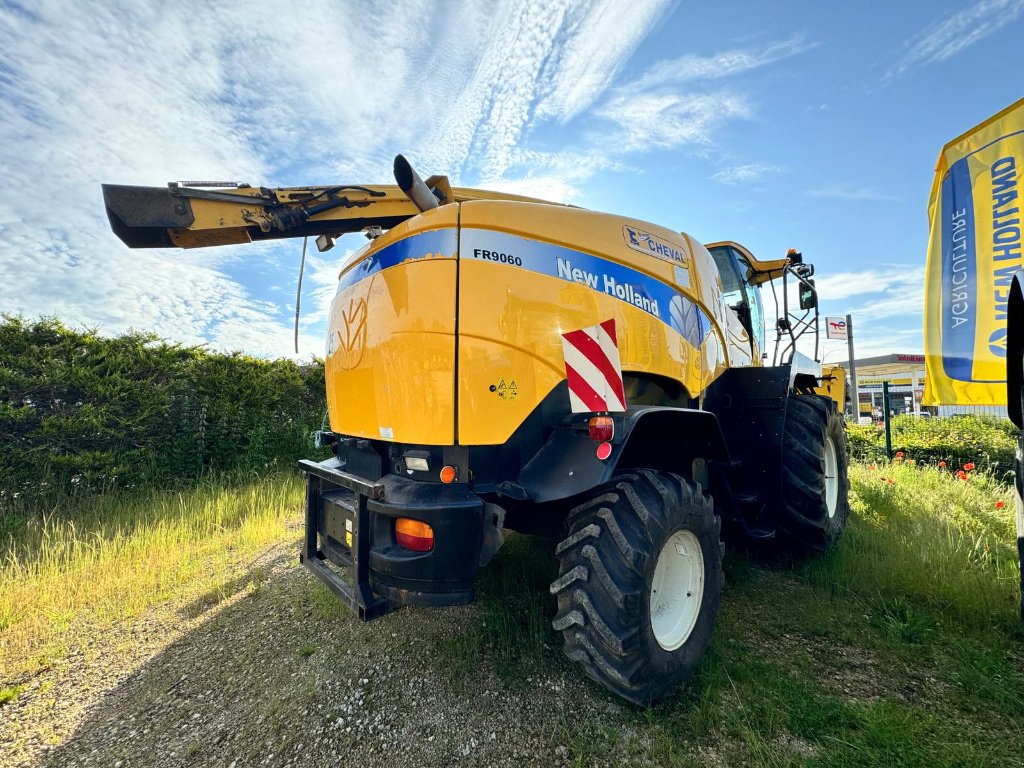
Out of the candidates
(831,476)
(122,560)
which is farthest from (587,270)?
(122,560)

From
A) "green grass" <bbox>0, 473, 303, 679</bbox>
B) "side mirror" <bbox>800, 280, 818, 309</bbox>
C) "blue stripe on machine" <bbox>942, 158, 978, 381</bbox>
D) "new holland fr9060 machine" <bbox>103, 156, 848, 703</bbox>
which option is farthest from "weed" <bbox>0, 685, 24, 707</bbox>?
"blue stripe on machine" <bbox>942, 158, 978, 381</bbox>

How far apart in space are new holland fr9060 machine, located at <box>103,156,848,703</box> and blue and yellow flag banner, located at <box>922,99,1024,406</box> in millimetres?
4158

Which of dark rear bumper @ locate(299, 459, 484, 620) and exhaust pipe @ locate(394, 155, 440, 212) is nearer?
dark rear bumper @ locate(299, 459, 484, 620)

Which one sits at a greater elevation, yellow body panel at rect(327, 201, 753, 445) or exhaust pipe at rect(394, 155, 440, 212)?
exhaust pipe at rect(394, 155, 440, 212)

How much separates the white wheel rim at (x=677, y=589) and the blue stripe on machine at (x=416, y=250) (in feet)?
5.67

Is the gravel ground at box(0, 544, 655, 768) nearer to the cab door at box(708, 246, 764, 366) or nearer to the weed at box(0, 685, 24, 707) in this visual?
the weed at box(0, 685, 24, 707)

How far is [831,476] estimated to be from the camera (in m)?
4.26

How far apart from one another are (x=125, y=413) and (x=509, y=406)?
17.1 ft

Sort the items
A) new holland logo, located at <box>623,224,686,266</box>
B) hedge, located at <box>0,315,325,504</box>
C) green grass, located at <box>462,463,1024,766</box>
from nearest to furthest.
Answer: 1. green grass, located at <box>462,463,1024,766</box>
2. new holland logo, located at <box>623,224,686,266</box>
3. hedge, located at <box>0,315,325,504</box>

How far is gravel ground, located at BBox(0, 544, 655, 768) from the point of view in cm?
202

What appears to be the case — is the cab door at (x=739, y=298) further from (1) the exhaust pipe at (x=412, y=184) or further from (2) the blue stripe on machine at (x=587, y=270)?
(1) the exhaust pipe at (x=412, y=184)

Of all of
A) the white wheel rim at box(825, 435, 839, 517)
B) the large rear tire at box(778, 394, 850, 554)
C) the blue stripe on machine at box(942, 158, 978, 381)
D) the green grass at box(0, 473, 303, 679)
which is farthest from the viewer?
the blue stripe on machine at box(942, 158, 978, 381)

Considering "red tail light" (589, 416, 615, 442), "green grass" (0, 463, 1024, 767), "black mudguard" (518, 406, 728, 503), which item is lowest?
"green grass" (0, 463, 1024, 767)

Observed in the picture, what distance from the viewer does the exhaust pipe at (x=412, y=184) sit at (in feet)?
7.70
